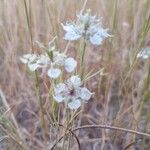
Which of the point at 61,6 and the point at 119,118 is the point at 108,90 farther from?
the point at 61,6

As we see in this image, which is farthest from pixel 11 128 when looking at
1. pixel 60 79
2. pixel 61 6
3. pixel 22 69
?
pixel 61 6

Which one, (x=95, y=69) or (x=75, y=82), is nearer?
(x=75, y=82)

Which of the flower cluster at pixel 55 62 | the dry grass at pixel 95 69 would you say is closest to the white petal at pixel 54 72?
the flower cluster at pixel 55 62

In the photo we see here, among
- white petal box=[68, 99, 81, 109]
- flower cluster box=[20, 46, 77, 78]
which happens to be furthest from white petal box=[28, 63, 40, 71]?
white petal box=[68, 99, 81, 109]

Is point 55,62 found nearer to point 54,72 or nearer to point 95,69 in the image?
point 54,72

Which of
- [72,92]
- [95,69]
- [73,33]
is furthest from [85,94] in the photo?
[95,69]

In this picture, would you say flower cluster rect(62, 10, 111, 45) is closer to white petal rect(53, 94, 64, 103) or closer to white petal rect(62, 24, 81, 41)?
white petal rect(62, 24, 81, 41)
